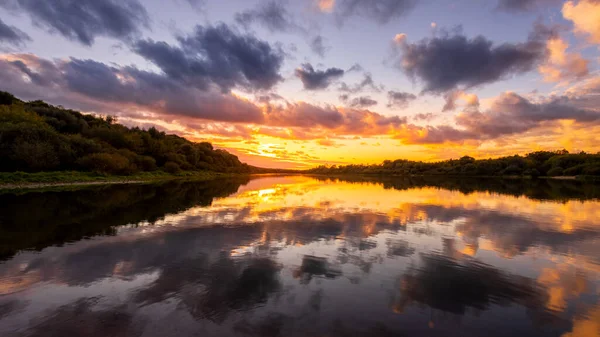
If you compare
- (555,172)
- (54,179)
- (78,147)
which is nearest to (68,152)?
(78,147)

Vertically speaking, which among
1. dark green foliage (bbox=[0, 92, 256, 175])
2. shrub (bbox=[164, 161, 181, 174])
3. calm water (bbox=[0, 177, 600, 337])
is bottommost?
calm water (bbox=[0, 177, 600, 337])

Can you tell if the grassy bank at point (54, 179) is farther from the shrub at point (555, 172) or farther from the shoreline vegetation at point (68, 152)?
the shrub at point (555, 172)

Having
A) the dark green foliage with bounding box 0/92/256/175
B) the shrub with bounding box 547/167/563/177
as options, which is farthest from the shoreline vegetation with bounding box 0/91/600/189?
the shrub with bounding box 547/167/563/177

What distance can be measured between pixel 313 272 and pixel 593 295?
9.44 metres

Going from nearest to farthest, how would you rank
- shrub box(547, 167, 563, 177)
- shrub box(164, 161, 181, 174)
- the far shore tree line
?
the far shore tree line
shrub box(164, 161, 181, 174)
shrub box(547, 167, 563, 177)

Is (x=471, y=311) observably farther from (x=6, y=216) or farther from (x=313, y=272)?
(x=6, y=216)

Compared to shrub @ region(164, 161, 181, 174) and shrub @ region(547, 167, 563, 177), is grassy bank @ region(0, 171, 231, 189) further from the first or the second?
shrub @ region(547, 167, 563, 177)

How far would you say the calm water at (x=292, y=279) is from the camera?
770 centimetres

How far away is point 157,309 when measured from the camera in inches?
325

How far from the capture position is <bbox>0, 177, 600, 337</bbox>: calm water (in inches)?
303

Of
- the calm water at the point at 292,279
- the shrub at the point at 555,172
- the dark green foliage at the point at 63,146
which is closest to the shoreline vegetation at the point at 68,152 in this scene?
the dark green foliage at the point at 63,146

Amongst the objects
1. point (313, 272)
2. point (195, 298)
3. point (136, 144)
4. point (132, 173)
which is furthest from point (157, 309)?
point (136, 144)

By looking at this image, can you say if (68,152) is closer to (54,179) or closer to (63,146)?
→ (63,146)

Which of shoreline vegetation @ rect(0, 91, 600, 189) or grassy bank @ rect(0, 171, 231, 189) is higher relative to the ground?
shoreline vegetation @ rect(0, 91, 600, 189)
